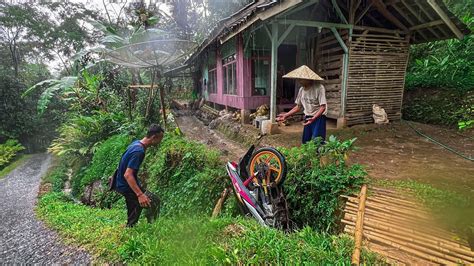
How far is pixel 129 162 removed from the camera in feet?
11.4

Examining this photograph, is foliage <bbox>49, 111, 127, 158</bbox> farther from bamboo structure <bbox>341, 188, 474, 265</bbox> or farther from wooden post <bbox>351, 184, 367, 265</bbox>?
bamboo structure <bbox>341, 188, 474, 265</bbox>

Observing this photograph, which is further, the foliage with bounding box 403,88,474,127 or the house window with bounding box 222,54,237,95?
the house window with bounding box 222,54,237,95

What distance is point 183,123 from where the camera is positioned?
12.0m

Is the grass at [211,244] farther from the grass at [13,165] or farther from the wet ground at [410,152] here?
the grass at [13,165]

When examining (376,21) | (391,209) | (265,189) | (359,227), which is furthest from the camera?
(376,21)

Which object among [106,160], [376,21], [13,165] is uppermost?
[376,21]

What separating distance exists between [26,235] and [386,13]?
441 inches

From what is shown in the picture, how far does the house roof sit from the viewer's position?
623cm

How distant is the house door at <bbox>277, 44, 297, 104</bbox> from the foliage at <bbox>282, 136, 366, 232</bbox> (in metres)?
6.14

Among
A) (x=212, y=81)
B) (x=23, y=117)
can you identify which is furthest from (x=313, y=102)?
(x=23, y=117)

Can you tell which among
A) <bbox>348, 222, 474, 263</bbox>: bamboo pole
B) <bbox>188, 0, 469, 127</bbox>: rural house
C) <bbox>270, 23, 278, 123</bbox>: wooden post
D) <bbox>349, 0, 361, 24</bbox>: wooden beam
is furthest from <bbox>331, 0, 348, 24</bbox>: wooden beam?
<bbox>348, 222, 474, 263</bbox>: bamboo pole

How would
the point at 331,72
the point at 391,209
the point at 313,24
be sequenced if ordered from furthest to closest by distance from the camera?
the point at 331,72, the point at 313,24, the point at 391,209

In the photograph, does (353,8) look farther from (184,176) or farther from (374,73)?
(184,176)

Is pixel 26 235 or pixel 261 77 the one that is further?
pixel 261 77
